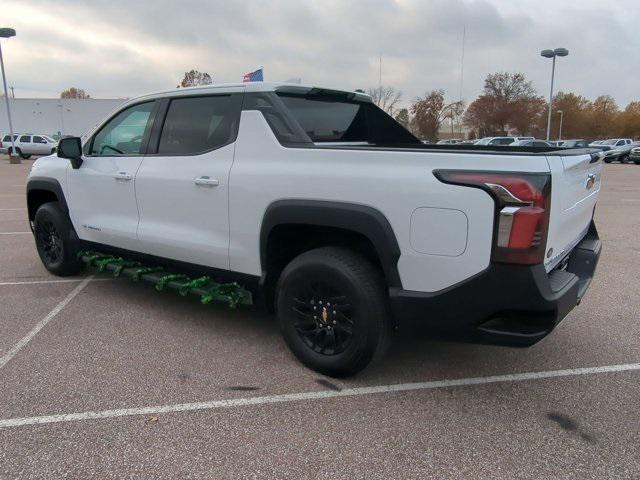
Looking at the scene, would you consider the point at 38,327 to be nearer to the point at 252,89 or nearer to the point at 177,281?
the point at 177,281

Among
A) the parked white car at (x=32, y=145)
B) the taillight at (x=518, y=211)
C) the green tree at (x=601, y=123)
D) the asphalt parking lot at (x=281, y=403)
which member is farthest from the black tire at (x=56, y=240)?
the green tree at (x=601, y=123)

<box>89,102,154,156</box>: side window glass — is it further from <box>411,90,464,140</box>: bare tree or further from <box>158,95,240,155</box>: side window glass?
<box>411,90,464,140</box>: bare tree

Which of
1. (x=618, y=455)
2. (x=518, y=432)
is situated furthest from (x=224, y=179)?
(x=618, y=455)

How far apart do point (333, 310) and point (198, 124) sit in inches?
72.5

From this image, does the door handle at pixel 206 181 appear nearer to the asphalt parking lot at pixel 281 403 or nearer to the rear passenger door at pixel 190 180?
the rear passenger door at pixel 190 180

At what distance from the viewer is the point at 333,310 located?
10.6 feet

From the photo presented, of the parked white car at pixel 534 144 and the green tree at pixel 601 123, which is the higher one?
the green tree at pixel 601 123

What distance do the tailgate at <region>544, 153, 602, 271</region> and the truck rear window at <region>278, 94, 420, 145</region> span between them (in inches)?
69.2

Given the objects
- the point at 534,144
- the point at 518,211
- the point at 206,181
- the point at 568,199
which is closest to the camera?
the point at 518,211

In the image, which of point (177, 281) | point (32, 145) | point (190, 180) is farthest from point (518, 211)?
point (32, 145)

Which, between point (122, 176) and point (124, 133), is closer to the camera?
point (122, 176)

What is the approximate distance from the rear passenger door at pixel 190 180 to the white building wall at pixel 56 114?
189 ft

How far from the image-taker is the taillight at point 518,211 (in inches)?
99.8

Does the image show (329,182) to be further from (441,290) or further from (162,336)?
(162,336)
